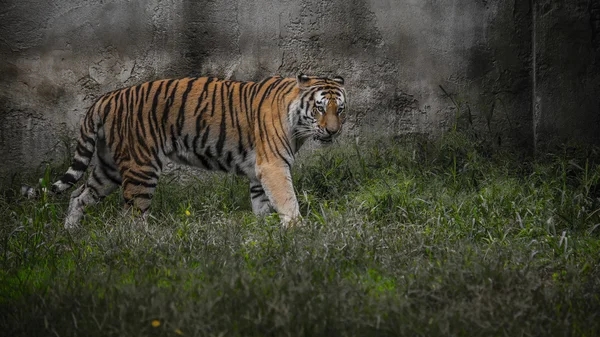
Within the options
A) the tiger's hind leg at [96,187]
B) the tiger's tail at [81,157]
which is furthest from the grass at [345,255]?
the tiger's tail at [81,157]

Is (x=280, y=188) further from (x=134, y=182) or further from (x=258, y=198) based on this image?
(x=134, y=182)

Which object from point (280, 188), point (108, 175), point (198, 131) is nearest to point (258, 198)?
point (280, 188)

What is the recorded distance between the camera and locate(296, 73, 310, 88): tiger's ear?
243 inches

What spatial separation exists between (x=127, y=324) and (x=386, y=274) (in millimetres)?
1531

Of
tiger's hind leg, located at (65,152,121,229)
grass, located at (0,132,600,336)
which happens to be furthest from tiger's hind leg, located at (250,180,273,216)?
tiger's hind leg, located at (65,152,121,229)

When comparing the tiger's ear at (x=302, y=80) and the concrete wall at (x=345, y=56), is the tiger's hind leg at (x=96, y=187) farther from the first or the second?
the tiger's ear at (x=302, y=80)

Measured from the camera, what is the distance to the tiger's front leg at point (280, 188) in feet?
19.2

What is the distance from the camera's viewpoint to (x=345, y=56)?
7.25 m

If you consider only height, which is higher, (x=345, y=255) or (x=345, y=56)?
(x=345, y=56)

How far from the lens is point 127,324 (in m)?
3.29

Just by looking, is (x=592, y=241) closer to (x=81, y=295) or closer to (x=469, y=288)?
(x=469, y=288)

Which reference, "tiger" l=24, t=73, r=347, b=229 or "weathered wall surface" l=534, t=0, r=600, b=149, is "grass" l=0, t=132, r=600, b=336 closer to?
"tiger" l=24, t=73, r=347, b=229

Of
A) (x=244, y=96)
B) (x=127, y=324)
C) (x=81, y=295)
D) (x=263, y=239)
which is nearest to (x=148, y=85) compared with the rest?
(x=244, y=96)

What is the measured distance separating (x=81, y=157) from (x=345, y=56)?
261cm
